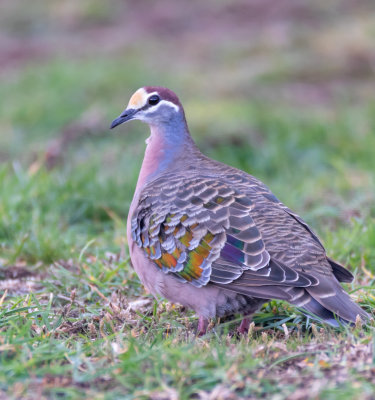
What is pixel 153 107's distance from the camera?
5160mm

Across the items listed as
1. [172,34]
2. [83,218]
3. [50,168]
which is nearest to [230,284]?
[83,218]

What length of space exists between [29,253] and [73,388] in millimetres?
2466

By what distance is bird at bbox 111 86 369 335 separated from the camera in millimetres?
4008

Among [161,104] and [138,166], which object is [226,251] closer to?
[161,104]

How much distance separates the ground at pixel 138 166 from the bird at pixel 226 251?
0.17 meters

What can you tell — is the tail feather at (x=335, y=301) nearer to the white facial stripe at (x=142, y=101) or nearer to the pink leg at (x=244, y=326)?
the pink leg at (x=244, y=326)

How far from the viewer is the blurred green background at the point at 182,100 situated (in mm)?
6766

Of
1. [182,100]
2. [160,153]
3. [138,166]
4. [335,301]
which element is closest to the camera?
[335,301]

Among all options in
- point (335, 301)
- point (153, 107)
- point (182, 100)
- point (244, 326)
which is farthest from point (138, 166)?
point (335, 301)

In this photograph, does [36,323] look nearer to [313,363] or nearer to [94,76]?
[313,363]

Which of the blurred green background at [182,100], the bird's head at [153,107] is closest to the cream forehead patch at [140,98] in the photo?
the bird's head at [153,107]

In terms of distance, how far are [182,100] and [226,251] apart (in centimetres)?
665

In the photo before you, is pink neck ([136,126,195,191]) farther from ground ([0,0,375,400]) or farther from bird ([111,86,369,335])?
ground ([0,0,375,400])

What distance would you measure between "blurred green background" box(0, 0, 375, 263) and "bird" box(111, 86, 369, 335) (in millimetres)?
1323
